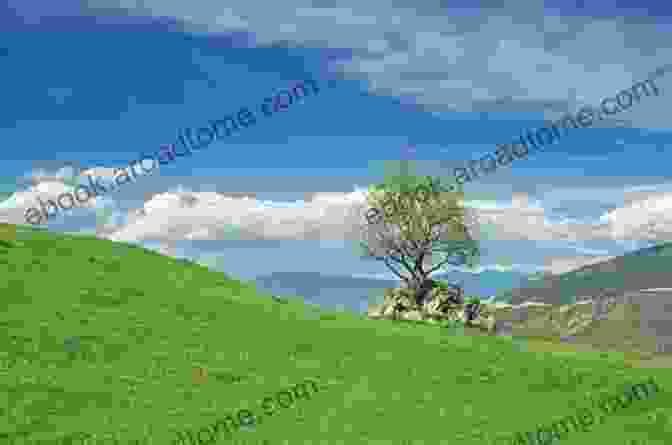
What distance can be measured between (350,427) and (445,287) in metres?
60.2

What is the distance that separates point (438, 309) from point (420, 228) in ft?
38.7

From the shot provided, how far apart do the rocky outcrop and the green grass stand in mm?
21516

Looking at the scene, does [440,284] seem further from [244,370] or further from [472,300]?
[244,370]

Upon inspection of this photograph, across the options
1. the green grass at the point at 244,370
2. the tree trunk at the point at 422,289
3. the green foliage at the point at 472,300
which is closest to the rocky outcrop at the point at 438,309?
the green foliage at the point at 472,300

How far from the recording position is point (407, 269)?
3659 inches

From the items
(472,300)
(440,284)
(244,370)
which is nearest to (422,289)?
(440,284)

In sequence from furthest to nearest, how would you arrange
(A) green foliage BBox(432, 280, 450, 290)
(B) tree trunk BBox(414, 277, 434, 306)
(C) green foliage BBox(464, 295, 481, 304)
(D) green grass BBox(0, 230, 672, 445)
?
(B) tree trunk BBox(414, 277, 434, 306)
(A) green foliage BBox(432, 280, 450, 290)
(C) green foliage BBox(464, 295, 481, 304)
(D) green grass BBox(0, 230, 672, 445)

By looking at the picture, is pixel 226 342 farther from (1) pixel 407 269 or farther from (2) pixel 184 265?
(1) pixel 407 269

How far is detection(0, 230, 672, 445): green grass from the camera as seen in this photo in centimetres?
2720

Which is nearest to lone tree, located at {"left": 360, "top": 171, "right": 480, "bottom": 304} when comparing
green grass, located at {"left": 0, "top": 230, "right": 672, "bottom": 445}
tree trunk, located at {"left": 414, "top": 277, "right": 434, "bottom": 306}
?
tree trunk, located at {"left": 414, "top": 277, "right": 434, "bottom": 306}

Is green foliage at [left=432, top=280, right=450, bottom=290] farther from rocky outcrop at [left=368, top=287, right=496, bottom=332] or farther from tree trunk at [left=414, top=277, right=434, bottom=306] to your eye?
tree trunk at [left=414, top=277, right=434, bottom=306]

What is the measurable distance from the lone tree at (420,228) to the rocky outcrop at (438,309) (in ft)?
11.5

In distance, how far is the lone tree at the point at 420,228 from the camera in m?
90.9

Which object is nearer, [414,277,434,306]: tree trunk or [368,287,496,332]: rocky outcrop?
[368,287,496,332]: rocky outcrop
